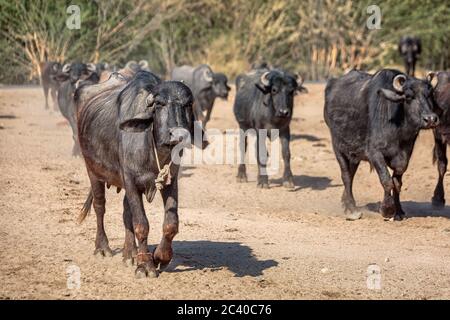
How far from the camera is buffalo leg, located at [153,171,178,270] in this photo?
26.0ft

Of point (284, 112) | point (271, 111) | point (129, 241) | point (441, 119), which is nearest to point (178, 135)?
point (129, 241)

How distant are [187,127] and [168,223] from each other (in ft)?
2.86

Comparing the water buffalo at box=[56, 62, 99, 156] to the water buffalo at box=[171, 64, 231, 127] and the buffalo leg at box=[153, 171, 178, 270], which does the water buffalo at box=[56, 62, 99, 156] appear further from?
the buffalo leg at box=[153, 171, 178, 270]

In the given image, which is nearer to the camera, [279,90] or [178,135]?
[178,135]

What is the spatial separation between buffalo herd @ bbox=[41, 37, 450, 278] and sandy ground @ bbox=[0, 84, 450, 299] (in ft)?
1.29

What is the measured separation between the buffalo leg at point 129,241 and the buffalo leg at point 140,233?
0.53m

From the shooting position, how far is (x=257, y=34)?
36.4 m

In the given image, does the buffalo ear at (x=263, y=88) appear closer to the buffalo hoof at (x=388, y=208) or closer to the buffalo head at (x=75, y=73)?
the buffalo head at (x=75, y=73)

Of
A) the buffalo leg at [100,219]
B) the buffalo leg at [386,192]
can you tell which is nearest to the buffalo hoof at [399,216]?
the buffalo leg at [386,192]

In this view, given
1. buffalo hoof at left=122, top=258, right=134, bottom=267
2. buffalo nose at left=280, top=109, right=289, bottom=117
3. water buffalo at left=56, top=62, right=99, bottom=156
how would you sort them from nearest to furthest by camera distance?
buffalo hoof at left=122, top=258, right=134, bottom=267
buffalo nose at left=280, top=109, right=289, bottom=117
water buffalo at left=56, top=62, right=99, bottom=156

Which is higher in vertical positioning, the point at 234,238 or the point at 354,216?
the point at 234,238

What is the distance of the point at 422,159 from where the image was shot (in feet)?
59.7

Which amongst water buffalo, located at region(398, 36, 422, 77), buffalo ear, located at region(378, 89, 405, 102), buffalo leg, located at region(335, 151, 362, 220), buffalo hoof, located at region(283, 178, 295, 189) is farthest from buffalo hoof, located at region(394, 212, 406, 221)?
water buffalo, located at region(398, 36, 422, 77)

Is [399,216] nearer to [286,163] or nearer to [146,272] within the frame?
[286,163]
